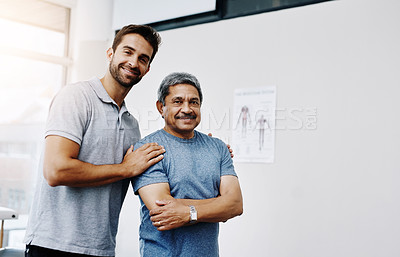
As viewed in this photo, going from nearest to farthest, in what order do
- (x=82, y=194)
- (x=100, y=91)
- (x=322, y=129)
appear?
(x=82, y=194) → (x=100, y=91) → (x=322, y=129)

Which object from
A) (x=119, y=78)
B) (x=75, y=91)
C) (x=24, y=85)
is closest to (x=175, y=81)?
(x=119, y=78)

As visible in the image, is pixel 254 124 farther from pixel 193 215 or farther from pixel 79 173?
pixel 79 173

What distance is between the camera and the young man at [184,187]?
1.52m

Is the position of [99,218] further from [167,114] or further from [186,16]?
[186,16]

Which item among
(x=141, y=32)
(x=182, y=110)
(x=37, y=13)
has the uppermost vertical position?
(x=37, y=13)

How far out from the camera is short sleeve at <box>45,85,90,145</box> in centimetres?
147

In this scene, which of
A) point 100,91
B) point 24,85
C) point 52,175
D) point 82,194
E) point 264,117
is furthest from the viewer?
point 24,85

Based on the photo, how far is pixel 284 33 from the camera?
2.98 m

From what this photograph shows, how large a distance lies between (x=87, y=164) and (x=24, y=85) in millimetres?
2697

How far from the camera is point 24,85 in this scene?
3830 millimetres

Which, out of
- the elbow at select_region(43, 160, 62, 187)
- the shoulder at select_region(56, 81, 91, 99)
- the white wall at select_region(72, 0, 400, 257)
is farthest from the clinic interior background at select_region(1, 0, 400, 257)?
the elbow at select_region(43, 160, 62, 187)

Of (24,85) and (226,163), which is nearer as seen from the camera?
(226,163)

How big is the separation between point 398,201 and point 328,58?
39.8 inches

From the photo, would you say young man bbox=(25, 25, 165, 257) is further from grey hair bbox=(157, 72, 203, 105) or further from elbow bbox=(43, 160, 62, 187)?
grey hair bbox=(157, 72, 203, 105)
